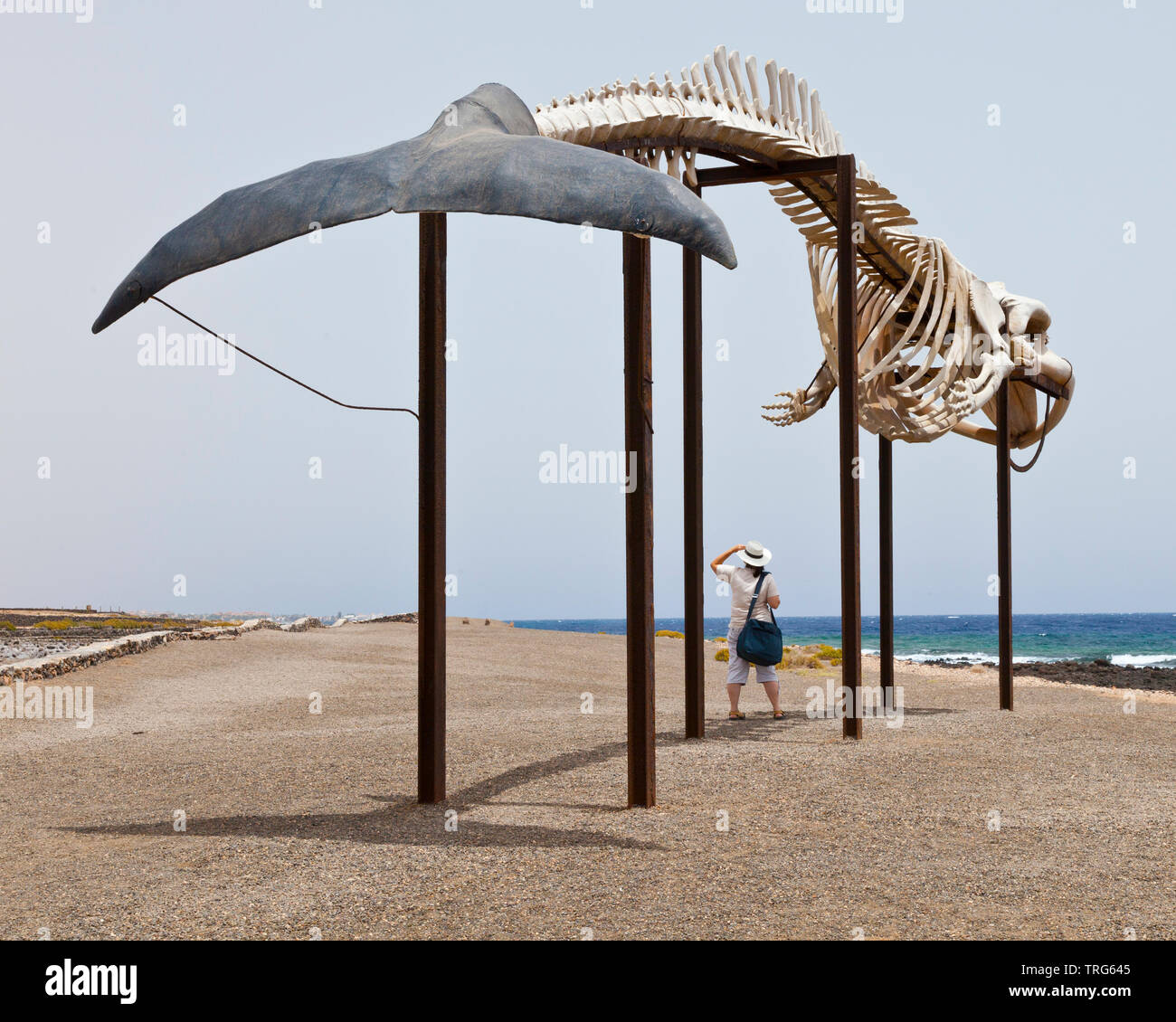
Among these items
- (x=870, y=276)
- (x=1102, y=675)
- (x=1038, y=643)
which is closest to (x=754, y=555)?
(x=870, y=276)

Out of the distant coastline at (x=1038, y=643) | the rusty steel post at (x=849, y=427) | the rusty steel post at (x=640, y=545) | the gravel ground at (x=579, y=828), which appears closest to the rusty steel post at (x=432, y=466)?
the gravel ground at (x=579, y=828)

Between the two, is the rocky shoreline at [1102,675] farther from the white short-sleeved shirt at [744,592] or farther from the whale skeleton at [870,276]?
the white short-sleeved shirt at [744,592]

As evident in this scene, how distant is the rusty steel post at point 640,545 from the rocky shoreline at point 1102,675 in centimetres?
1666

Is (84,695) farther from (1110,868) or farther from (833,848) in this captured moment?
(1110,868)

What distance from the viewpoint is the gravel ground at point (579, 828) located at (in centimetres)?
473

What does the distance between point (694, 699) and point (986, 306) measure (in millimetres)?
6319

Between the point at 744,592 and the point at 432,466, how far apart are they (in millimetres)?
4906

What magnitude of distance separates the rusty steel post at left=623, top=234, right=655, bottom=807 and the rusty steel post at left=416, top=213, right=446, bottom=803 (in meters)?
1.09

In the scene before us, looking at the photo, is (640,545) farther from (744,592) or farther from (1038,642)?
(1038,642)

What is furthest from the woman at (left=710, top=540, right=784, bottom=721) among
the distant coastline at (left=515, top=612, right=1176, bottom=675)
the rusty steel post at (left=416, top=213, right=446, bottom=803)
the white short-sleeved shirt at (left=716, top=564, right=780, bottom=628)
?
the distant coastline at (left=515, top=612, right=1176, bottom=675)

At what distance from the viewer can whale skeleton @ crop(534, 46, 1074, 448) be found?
8430 mm

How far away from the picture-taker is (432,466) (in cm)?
665

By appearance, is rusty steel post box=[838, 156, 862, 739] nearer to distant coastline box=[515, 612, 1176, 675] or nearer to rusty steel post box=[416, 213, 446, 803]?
rusty steel post box=[416, 213, 446, 803]
